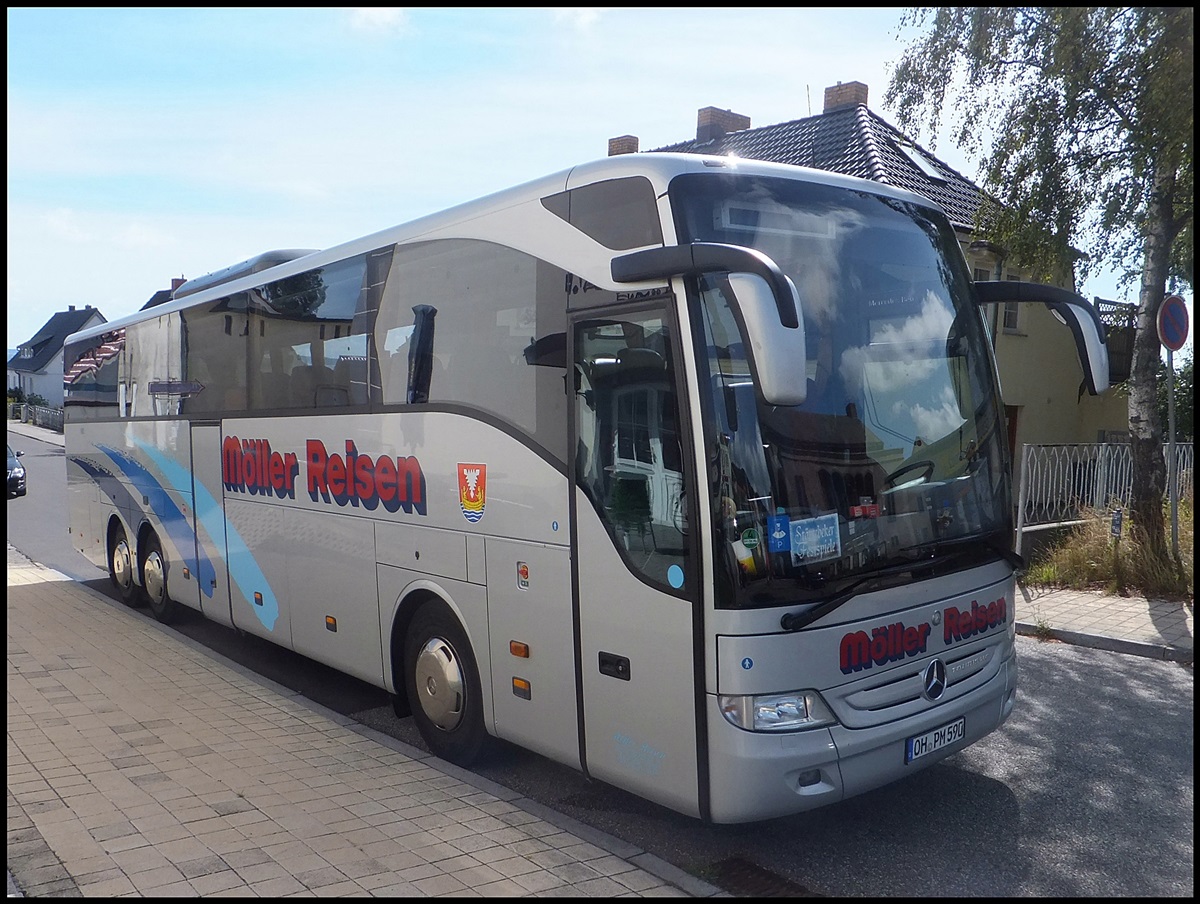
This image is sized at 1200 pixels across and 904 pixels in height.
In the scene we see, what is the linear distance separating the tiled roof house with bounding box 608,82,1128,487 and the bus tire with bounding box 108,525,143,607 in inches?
499

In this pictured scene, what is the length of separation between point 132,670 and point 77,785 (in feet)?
9.87

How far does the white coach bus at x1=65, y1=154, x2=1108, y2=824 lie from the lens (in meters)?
4.22

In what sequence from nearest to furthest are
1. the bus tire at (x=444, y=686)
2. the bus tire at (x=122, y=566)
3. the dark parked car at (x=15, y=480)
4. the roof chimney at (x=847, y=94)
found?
the bus tire at (x=444, y=686) < the bus tire at (x=122, y=566) < the roof chimney at (x=847, y=94) < the dark parked car at (x=15, y=480)

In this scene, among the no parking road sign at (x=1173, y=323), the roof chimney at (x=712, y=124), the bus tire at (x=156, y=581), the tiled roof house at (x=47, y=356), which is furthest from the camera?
the tiled roof house at (x=47, y=356)

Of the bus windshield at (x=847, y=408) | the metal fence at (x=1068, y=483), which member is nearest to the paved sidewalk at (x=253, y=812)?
the bus windshield at (x=847, y=408)

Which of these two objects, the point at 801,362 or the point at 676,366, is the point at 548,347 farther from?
the point at 801,362

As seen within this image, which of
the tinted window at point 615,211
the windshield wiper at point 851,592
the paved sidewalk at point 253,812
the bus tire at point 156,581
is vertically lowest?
the paved sidewalk at point 253,812

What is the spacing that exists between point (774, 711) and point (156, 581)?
830 cm

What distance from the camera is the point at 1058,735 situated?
6410 millimetres

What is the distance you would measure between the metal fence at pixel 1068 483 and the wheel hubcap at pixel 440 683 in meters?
8.16

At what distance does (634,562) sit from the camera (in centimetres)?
460

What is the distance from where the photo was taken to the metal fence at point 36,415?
201 ft

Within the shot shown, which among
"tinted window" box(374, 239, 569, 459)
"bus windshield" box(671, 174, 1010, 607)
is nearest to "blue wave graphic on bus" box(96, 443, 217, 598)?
"tinted window" box(374, 239, 569, 459)

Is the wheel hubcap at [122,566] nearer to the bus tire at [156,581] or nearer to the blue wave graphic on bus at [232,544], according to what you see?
the bus tire at [156,581]
